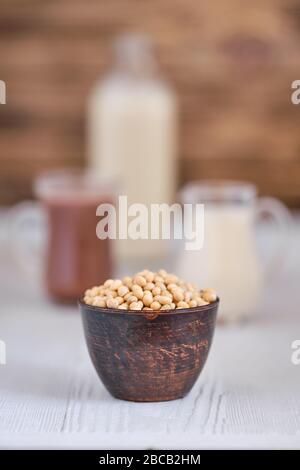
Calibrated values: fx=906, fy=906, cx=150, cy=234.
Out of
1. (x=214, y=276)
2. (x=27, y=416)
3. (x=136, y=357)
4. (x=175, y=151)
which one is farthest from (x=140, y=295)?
(x=175, y=151)

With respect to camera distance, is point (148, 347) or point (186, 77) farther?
point (186, 77)

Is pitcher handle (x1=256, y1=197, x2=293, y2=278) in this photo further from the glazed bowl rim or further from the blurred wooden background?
the blurred wooden background

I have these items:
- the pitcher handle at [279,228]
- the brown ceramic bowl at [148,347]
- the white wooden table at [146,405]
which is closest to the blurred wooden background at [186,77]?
the pitcher handle at [279,228]

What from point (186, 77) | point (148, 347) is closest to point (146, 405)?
point (148, 347)

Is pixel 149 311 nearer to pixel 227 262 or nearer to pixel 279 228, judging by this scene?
pixel 227 262

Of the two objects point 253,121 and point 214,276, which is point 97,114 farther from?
point 214,276

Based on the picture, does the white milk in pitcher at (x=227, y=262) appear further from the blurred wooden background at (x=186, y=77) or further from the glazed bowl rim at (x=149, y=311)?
the blurred wooden background at (x=186, y=77)
